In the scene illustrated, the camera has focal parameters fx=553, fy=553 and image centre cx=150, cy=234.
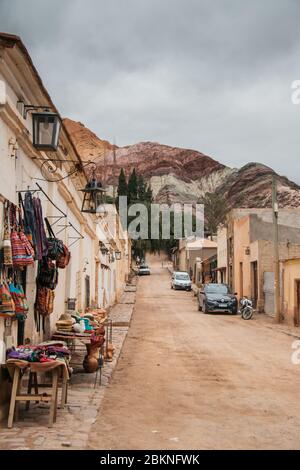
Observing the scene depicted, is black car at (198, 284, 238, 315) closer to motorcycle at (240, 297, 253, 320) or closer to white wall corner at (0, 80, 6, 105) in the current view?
motorcycle at (240, 297, 253, 320)

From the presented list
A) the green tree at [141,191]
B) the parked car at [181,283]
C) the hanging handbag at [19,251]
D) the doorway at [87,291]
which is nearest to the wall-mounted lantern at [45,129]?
the hanging handbag at [19,251]

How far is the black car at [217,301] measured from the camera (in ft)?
87.2

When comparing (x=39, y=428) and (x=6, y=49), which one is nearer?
(x=39, y=428)

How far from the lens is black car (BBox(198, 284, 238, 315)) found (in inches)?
1046

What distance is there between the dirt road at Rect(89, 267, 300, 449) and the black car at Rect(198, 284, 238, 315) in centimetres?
912

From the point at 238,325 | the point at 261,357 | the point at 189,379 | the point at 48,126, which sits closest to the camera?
the point at 48,126

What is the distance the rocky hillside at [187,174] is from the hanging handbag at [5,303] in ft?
321

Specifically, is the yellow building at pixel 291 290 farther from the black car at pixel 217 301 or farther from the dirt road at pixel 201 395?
the dirt road at pixel 201 395

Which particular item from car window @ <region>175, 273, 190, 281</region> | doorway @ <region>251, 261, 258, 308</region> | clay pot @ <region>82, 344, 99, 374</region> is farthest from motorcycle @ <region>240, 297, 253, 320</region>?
car window @ <region>175, 273, 190, 281</region>

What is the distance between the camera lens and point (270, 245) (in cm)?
2850

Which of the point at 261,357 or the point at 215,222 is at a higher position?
the point at 215,222
